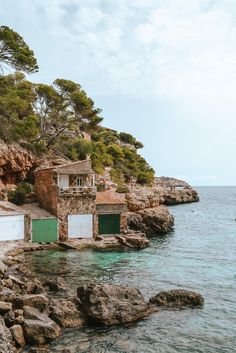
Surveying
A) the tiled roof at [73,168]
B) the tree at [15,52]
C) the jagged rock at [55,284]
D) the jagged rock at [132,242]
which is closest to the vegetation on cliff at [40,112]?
the tree at [15,52]

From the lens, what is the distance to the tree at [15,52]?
1981 inches

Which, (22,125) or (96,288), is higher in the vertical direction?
(22,125)

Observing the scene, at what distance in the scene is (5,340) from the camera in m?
14.4

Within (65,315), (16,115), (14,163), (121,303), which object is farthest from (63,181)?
(65,315)

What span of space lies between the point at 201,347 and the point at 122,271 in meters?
13.8

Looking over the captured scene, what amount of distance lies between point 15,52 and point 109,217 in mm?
26459

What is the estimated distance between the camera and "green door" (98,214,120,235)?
4259cm

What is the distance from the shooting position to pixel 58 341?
1664 cm

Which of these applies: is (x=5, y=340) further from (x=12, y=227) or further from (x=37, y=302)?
(x=12, y=227)

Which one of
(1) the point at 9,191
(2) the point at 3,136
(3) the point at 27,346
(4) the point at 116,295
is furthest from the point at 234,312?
(2) the point at 3,136

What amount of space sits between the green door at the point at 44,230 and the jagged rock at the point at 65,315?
64.9ft

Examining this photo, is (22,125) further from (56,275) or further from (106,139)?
(106,139)

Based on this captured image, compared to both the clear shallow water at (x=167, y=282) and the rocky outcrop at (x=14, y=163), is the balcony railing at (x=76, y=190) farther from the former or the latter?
the rocky outcrop at (x=14, y=163)

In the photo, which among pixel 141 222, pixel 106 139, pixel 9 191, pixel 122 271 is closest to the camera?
pixel 122 271
